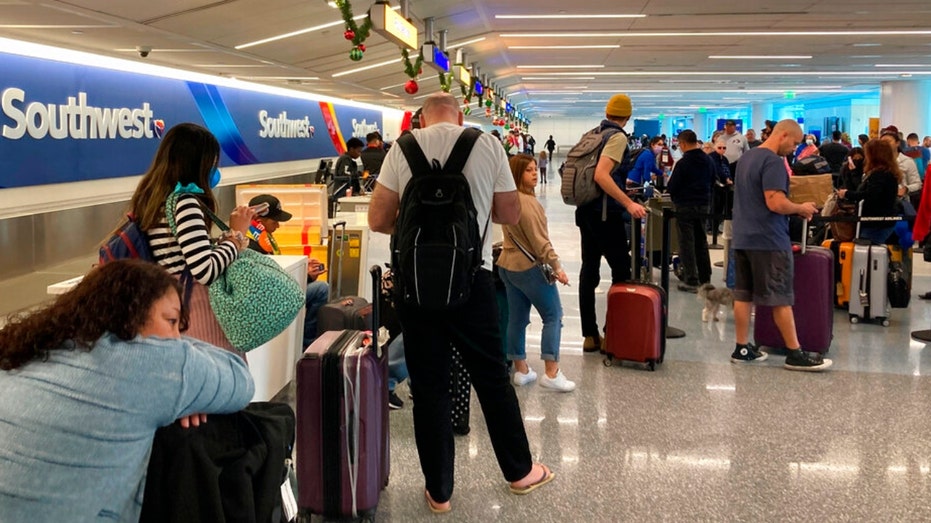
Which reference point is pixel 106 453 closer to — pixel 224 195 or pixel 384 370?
pixel 384 370

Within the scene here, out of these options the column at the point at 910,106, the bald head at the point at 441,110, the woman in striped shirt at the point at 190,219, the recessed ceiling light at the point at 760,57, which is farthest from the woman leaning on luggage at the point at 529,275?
the column at the point at 910,106

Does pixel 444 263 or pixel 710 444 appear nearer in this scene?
pixel 444 263

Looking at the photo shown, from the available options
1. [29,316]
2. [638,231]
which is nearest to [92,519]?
[29,316]

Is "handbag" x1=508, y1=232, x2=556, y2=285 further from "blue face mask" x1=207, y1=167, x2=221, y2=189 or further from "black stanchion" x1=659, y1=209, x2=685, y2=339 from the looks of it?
"blue face mask" x1=207, y1=167, x2=221, y2=189

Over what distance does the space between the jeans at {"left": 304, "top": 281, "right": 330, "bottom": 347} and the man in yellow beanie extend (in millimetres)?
1679

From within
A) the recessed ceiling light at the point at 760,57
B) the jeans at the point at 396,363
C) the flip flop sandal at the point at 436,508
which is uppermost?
the recessed ceiling light at the point at 760,57

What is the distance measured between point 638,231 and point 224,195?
10.2 metres

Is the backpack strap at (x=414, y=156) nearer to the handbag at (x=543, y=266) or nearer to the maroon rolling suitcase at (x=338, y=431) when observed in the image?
the maroon rolling suitcase at (x=338, y=431)

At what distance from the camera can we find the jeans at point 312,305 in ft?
16.5

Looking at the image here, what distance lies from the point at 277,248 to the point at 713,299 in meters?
3.50

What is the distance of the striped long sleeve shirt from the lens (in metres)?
2.77

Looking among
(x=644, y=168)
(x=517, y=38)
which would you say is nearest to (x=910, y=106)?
(x=517, y=38)

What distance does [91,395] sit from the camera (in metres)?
1.73

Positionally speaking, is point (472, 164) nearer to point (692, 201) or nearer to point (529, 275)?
point (529, 275)
